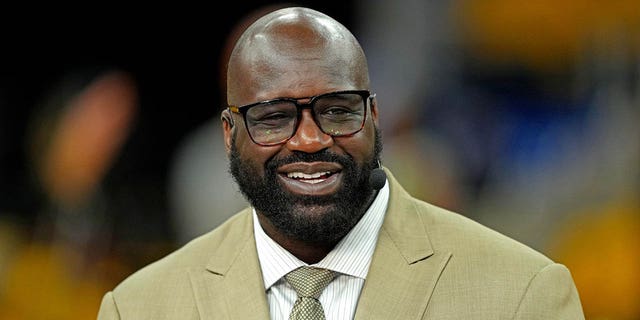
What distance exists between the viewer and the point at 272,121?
278 centimetres

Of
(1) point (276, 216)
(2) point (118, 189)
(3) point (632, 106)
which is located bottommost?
(2) point (118, 189)

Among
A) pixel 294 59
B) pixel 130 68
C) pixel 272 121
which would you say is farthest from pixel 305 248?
pixel 130 68

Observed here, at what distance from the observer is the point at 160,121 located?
5.19 m

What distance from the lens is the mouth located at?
2.75 metres

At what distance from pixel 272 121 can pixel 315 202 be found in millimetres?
210

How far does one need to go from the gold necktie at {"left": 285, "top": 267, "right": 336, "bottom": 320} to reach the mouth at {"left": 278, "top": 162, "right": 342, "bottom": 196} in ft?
0.66

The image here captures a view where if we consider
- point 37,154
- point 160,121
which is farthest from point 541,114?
point 37,154

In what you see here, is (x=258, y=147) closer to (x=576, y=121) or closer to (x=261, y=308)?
(x=261, y=308)

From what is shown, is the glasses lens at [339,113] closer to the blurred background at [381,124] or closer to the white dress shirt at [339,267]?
the white dress shirt at [339,267]

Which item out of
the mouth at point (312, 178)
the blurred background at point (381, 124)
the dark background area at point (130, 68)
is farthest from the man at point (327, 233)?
the dark background area at point (130, 68)

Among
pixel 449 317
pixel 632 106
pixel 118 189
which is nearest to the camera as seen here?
pixel 449 317

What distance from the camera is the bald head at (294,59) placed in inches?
109

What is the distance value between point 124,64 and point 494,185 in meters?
1.67

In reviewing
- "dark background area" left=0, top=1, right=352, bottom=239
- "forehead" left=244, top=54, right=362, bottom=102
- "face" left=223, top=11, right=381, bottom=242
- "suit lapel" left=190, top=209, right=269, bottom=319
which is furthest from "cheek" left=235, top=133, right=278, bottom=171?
"dark background area" left=0, top=1, right=352, bottom=239
